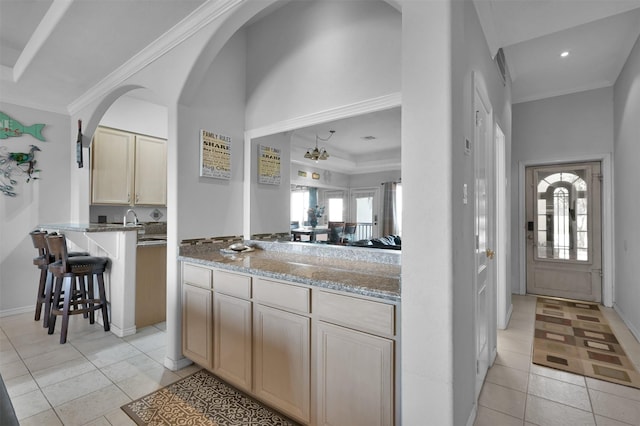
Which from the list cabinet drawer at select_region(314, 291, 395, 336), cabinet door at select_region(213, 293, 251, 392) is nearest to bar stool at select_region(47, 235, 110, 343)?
cabinet door at select_region(213, 293, 251, 392)

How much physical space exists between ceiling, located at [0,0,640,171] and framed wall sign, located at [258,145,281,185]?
112cm

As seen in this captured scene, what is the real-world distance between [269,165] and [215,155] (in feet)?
1.84

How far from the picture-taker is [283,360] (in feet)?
5.80

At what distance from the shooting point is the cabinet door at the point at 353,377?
1.41 meters

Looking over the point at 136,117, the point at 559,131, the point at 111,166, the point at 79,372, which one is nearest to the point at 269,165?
the point at 79,372

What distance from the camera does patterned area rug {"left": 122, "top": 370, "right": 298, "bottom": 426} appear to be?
72.7 inches

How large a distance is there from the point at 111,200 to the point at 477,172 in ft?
14.9

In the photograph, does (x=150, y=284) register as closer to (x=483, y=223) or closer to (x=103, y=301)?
(x=103, y=301)

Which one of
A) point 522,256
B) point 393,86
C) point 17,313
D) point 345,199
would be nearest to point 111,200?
point 17,313

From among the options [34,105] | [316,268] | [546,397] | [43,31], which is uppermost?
[43,31]

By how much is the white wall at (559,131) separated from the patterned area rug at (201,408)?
4.48 m

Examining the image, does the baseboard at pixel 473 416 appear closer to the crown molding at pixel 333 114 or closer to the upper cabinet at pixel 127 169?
the crown molding at pixel 333 114

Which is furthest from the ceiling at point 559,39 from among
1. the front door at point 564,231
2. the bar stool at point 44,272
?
the bar stool at point 44,272

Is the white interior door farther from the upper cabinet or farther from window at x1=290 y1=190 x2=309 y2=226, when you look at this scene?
the upper cabinet
